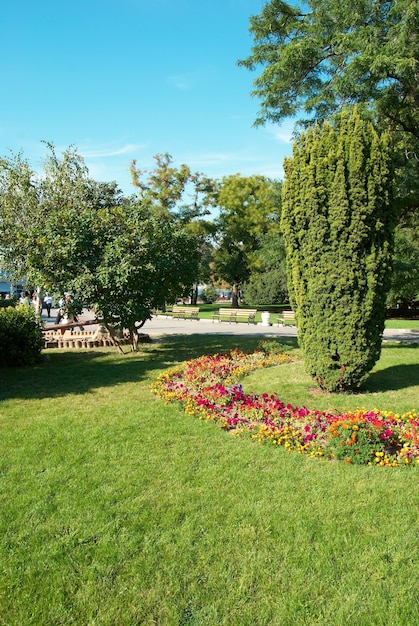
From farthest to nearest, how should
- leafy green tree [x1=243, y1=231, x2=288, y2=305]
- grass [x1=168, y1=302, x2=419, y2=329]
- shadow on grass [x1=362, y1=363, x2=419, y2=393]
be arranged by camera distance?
1. leafy green tree [x1=243, y1=231, x2=288, y2=305]
2. grass [x1=168, y1=302, x2=419, y2=329]
3. shadow on grass [x1=362, y1=363, x2=419, y2=393]

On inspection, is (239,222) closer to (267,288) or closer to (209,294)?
(267,288)

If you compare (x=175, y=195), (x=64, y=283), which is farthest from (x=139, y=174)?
(x=64, y=283)

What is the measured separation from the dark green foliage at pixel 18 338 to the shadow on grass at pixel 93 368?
0.42m

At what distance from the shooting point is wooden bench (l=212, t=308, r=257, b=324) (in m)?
24.0

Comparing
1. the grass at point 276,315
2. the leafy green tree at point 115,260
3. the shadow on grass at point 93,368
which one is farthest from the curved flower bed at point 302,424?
the grass at point 276,315

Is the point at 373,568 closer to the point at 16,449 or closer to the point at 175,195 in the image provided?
the point at 16,449

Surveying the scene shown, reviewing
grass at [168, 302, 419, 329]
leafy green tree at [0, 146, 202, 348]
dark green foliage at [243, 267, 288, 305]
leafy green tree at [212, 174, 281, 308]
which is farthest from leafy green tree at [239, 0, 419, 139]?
leafy green tree at [212, 174, 281, 308]

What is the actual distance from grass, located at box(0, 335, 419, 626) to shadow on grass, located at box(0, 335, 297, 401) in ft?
8.00

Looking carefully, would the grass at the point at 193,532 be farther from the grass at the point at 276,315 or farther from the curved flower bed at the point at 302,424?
the grass at the point at 276,315

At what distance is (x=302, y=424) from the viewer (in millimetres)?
5441

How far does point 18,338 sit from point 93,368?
83.6 inches

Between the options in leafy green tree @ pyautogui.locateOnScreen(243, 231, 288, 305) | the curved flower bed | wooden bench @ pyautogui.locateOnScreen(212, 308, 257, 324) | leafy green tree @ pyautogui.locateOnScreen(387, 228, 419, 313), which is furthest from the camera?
leafy green tree @ pyautogui.locateOnScreen(243, 231, 288, 305)

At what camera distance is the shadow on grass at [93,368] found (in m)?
7.91

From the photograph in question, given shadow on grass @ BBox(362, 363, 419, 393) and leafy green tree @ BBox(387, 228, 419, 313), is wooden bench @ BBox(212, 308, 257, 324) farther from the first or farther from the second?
shadow on grass @ BBox(362, 363, 419, 393)
